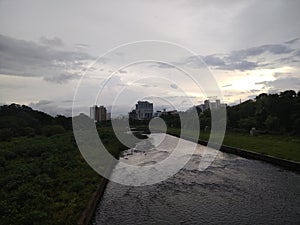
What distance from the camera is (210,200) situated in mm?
Answer: 10852

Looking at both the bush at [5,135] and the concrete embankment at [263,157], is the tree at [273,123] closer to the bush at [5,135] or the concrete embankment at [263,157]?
the concrete embankment at [263,157]

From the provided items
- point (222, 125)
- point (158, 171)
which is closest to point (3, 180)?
point (158, 171)

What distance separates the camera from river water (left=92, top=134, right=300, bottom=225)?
888 centimetres

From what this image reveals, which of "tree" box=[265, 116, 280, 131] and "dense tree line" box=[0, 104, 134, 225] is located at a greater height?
Result: "tree" box=[265, 116, 280, 131]

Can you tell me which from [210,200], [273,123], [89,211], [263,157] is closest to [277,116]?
[273,123]

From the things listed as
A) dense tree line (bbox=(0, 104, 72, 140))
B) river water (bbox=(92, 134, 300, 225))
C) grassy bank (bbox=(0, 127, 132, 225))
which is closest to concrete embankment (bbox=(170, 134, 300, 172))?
river water (bbox=(92, 134, 300, 225))

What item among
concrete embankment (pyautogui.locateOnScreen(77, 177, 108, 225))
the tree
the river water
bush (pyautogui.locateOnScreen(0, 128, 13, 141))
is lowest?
the river water

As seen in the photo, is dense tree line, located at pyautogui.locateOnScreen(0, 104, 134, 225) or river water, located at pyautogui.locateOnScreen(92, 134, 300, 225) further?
river water, located at pyautogui.locateOnScreen(92, 134, 300, 225)

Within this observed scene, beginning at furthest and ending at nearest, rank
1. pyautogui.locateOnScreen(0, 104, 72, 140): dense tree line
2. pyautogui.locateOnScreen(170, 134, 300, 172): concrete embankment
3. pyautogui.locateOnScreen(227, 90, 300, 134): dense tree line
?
pyautogui.locateOnScreen(0, 104, 72, 140): dense tree line → pyautogui.locateOnScreen(227, 90, 300, 134): dense tree line → pyautogui.locateOnScreen(170, 134, 300, 172): concrete embankment

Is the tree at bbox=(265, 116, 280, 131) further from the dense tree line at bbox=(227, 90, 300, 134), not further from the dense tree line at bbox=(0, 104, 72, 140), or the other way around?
the dense tree line at bbox=(0, 104, 72, 140)

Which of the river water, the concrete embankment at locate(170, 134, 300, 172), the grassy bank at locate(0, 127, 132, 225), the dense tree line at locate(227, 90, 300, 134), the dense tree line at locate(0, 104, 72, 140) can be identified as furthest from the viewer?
the dense tree line at locate(0, 104, 72, 140)

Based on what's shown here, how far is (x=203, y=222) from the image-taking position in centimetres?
857

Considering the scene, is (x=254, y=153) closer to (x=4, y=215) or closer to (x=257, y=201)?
(x=257, y=201)

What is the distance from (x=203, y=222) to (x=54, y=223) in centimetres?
421
